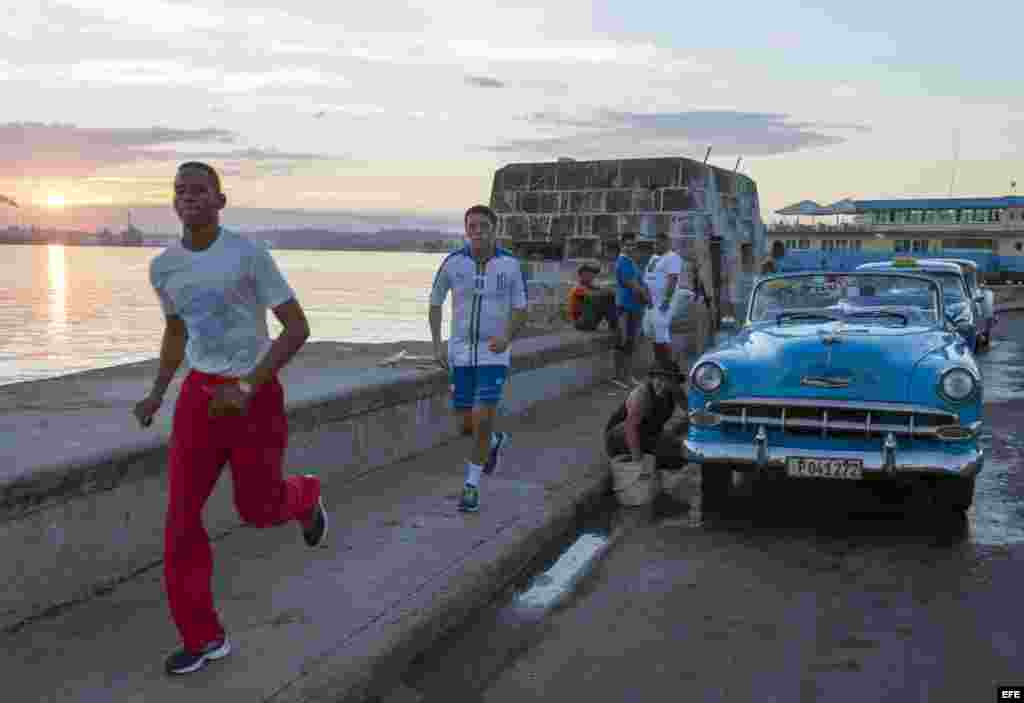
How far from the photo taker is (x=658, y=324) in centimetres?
1129

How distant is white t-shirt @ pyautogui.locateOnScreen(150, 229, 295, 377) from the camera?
11.4ft

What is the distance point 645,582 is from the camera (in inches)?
200

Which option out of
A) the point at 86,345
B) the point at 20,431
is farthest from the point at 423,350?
the point at 86,345

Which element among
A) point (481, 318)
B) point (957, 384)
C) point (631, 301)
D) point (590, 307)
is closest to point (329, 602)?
point (481, 318)

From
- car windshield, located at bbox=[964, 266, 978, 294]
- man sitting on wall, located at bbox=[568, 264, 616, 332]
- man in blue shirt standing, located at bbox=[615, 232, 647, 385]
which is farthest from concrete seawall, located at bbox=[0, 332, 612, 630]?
car windshield, located at bbox=[964, 266, 978, 294]

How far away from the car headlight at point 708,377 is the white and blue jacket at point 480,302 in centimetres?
124

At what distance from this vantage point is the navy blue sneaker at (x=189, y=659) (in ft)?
11.3

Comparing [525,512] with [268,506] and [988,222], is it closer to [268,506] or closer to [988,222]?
[268,506]

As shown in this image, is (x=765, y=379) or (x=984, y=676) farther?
(x=765, y=379)

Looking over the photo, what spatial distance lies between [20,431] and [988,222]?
289 ft

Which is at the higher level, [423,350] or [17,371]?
[423,350]

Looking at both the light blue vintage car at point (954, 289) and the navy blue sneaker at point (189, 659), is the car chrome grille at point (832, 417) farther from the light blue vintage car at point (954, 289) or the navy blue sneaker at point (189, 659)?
the light blue vintage car at point (954, 289)

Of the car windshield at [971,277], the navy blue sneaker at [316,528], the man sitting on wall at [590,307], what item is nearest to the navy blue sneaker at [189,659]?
the navy blue sneaker at [316,528]

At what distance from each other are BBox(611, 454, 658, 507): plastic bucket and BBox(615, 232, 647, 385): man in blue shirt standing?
4825mm
